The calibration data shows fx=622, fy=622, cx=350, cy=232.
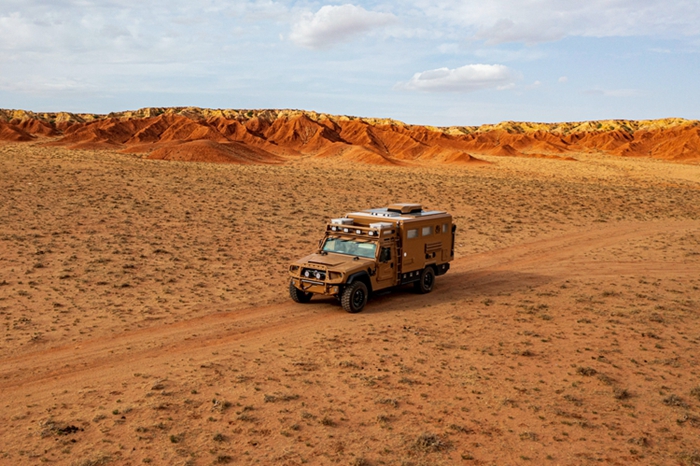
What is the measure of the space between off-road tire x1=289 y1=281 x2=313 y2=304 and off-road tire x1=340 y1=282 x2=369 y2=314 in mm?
1638

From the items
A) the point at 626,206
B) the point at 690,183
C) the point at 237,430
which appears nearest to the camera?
the point at 237,430

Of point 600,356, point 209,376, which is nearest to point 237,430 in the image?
point 209,376

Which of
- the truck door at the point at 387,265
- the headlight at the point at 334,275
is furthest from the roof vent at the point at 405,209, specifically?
the headlight at the point at 334,275

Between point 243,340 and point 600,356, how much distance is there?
27.6ft

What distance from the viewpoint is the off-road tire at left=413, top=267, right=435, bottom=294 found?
1944cm

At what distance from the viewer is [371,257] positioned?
57.2 ft

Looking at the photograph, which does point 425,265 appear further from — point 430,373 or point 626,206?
point 626,206

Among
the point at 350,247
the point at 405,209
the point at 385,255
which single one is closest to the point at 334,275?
the point at 350,247

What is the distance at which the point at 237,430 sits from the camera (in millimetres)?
10477

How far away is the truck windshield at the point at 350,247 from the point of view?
17516 millimetres

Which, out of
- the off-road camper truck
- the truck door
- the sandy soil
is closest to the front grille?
the off-road camper truck

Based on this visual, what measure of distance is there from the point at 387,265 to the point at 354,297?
4.82ft

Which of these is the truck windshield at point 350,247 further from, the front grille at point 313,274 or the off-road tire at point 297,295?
the off-road tire at point 297,295

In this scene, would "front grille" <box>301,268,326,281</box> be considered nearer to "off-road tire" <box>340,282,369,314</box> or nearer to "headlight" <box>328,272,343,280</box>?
"headlight" <box>328,272,343,280</box>
